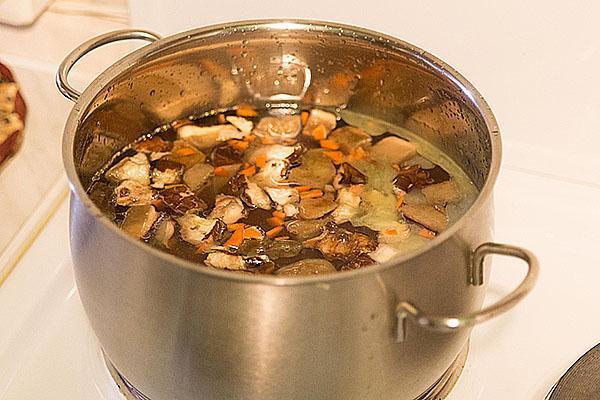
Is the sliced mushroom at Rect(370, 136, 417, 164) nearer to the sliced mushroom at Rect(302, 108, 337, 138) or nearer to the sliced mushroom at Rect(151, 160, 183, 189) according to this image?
the sliced mushroom at Rect(302, 108, 337, 138)

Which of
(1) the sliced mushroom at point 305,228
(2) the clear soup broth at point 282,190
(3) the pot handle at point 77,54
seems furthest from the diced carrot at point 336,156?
(3) the pot handle at point 77,54

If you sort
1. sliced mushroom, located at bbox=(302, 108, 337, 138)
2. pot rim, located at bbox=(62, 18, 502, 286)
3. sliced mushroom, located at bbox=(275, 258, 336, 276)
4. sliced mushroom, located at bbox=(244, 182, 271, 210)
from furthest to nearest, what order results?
sliced mushroom, located at bbox=(302, 108, 337, 138), sliced mushroom, located at bbox=(244, 182, 271, 210), sliced mushroom, located at bbox=(275, 258, 336, 276), pot rim, located at bbox=(62, 18, 502, 286)

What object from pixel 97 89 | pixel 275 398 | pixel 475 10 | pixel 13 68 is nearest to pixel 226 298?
pixel 275 398

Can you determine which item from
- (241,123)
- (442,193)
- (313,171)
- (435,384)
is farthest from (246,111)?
(435,384)

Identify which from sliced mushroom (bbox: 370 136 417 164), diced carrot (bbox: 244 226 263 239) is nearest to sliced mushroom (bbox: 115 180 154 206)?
diced carrot (bbox: 244 226 263 239)

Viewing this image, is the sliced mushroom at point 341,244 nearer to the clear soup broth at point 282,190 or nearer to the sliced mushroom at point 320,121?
the clear soup broth at point 282,190
